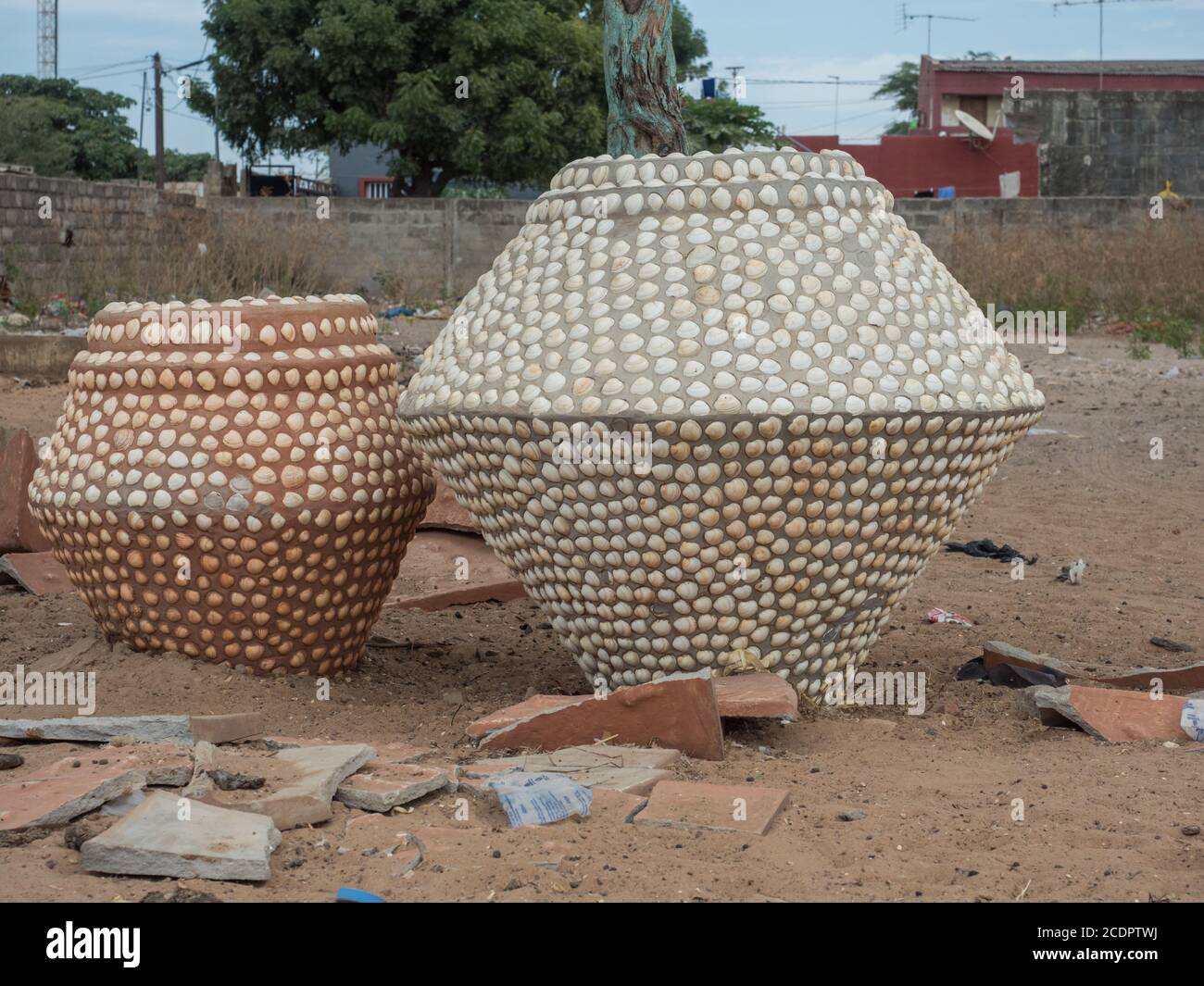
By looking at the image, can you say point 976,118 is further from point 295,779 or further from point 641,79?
point 295,779

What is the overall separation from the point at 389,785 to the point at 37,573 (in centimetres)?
269

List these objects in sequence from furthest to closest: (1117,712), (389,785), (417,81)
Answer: (417,81), (1117,712), (389,785)

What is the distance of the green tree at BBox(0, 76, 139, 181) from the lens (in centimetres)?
3347

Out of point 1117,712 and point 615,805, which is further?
point 1117,712

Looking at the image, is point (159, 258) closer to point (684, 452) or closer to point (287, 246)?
point (287, 246)

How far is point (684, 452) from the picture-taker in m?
2.75

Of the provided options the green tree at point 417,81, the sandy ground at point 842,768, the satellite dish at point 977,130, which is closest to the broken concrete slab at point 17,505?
the sandy ground at point 842,768

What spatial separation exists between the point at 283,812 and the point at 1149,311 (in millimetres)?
12346

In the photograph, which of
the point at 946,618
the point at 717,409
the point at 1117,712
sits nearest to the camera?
the point at 717,409

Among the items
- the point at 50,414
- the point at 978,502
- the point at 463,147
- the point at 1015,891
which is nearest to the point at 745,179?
the point at 1015,891

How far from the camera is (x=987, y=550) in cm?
554

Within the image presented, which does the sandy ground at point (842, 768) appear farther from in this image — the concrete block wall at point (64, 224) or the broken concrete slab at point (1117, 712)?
the concrete block wall at point (64, 224)

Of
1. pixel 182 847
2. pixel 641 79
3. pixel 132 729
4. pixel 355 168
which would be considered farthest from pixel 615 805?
pixel 355 168

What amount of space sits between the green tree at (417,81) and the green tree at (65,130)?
32.8 ft
